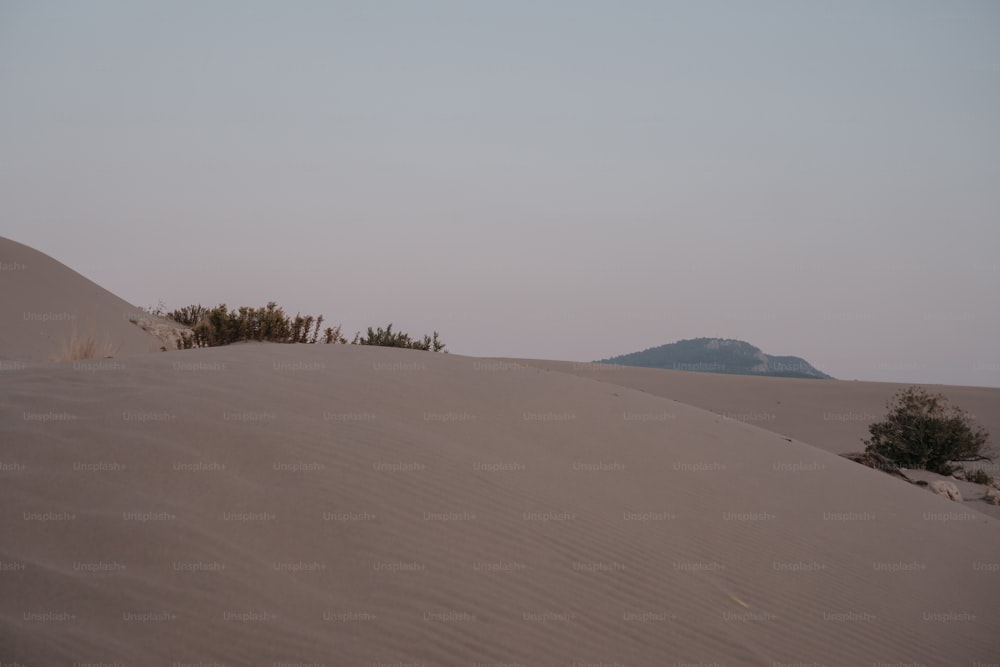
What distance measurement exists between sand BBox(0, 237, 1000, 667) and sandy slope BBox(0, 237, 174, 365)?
11.9 metres

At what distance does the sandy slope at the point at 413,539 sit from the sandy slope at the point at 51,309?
11.8 metres

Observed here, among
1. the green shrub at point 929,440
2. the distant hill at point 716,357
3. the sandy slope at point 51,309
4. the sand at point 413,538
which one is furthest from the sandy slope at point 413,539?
the distant hill at point 716,357

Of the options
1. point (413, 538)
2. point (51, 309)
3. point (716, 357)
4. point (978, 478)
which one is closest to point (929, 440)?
point (978, 478)

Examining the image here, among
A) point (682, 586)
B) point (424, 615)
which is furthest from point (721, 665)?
point (424, 615)

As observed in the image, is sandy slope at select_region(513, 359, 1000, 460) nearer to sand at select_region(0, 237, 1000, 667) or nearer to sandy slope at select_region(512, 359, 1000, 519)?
sandy slope at select_region(512, 359, 1000, 519)

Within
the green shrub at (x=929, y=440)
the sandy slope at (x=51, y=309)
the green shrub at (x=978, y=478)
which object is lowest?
the green shrub at (x=978, y=478)

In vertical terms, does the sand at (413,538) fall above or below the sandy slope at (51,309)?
below

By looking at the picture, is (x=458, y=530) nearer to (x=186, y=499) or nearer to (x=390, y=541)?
(x=390, y=541)

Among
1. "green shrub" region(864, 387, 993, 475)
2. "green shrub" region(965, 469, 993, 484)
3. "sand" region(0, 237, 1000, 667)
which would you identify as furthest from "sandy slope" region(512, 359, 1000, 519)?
"sand" region(0, 237, 1000, 667)

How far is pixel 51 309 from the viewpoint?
19.4 meters

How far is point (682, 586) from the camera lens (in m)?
4.36

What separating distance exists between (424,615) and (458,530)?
0.89 metres

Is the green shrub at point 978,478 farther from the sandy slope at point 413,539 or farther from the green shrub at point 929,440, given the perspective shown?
the sandy slope at point 413,539

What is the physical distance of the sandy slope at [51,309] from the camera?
16.2 m
